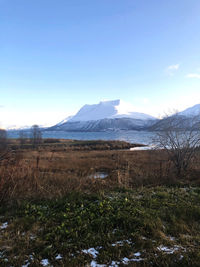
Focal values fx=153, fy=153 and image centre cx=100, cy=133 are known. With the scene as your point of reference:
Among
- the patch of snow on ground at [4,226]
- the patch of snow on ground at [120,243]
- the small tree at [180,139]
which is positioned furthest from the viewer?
the small tree at [180,139]

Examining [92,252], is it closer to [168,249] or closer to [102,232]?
[102,232]

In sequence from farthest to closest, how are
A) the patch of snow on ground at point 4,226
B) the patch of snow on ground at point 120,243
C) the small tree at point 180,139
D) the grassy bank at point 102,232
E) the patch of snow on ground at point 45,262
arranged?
Answer: 1. the small tree at point 180,139
2. the patch of snow on ground at point 4,226
3. the patch of snow on ground at point 120,243
4. the grassy bank at point 102,232
5. the patch of snow on ground at point 45,262

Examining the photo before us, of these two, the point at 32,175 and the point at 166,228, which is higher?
the point at 32,175

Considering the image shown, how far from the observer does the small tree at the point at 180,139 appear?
33.8 feet

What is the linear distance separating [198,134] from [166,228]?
28.6 feet

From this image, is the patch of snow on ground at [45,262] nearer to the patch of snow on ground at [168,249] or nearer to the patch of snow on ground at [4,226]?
the patch of snow on ground at [4,226]

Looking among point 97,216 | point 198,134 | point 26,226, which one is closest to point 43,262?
point 26,226

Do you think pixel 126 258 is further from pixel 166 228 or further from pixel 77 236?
pixel 166 228

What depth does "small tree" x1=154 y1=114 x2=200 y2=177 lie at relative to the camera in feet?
33.8

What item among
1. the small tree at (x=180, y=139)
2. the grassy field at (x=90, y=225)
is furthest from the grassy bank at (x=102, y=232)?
the small tree at (x=180, y=139)

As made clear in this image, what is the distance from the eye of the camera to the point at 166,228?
3688 millimetres

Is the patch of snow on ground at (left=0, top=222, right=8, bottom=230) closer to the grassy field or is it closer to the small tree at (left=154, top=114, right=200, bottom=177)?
the grassy field

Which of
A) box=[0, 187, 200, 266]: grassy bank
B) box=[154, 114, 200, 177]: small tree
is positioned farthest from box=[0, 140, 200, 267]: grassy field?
box=[154, 114, 200, 177]: small tree

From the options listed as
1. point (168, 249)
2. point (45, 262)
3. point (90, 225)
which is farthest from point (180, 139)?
point (45, 262)
